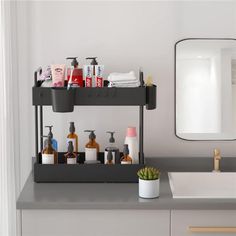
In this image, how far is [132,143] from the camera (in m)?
2.78

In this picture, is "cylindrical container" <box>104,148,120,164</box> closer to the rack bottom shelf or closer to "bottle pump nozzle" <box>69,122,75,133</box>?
the rack bottom shelf

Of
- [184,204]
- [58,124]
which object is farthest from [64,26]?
[184,204]

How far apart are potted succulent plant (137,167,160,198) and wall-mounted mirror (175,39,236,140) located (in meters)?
0.57

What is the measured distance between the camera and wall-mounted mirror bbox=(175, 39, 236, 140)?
9.75 ft

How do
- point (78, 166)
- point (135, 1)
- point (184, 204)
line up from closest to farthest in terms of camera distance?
1. point (184, 204)
2. point (78, 166)
3. point (135, 1)

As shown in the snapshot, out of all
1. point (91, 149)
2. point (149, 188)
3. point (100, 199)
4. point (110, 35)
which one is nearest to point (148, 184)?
point (149, 188)

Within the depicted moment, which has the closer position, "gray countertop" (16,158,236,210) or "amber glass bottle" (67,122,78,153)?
"gray countertop" (16,158,236,210)

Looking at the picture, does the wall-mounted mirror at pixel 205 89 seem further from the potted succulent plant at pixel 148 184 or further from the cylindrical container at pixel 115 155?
the potted succulent plant at pixel 148 184

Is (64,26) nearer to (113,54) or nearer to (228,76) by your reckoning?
(113,54)

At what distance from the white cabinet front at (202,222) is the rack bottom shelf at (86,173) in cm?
35

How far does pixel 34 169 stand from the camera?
2711mm

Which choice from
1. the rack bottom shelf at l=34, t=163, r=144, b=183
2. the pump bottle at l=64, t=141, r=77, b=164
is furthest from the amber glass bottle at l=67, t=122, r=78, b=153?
the rack bottom shelf at l=34, t=163, r=144, b=183

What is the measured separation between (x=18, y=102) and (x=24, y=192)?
0.58 m

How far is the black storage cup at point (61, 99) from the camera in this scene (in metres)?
2.62
